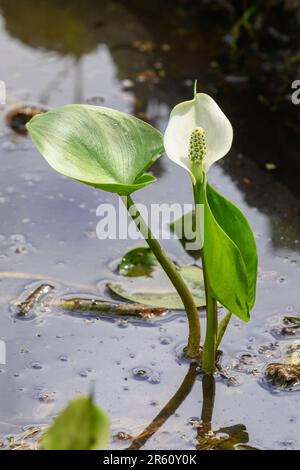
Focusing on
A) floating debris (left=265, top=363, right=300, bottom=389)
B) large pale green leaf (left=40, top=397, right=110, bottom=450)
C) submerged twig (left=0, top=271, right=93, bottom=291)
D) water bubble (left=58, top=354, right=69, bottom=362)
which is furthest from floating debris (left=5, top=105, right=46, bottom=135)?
large pale green leaf (left=40, top=397, right=110, bottom=450)

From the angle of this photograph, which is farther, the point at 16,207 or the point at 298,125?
the point at 298,125

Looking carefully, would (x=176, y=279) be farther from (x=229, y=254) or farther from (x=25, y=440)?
(x=25, y=440)

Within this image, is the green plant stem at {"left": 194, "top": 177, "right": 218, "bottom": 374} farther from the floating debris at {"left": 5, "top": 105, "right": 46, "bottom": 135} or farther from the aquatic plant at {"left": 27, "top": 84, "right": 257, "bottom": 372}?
the floating debris at {"left": 5, "top": 105, "right": 46, "bottom": 135}

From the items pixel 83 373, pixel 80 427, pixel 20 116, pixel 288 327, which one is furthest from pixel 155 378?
pixel 20 116

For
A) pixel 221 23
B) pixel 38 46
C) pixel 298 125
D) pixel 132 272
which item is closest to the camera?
pixel 132 272

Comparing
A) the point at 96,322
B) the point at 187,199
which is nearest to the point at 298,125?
the point at 187,199

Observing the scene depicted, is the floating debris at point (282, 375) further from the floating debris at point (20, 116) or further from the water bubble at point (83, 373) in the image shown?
the floating debris at point (20, 116)
